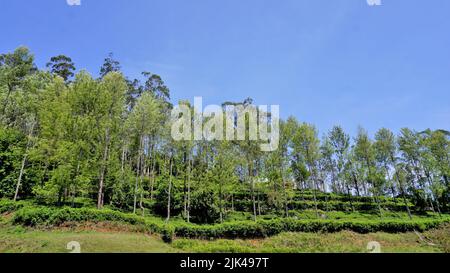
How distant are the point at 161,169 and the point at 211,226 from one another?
1330 centimetres

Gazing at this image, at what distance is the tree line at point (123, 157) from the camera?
24.9 m

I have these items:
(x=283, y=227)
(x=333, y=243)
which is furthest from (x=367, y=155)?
(x=283, y=227)

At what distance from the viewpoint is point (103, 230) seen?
18.6 meters

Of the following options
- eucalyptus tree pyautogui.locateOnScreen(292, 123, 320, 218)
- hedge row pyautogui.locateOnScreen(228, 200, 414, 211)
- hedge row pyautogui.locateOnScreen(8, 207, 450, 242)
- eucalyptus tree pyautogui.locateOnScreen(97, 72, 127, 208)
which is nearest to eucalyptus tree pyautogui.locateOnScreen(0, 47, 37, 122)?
eucalyptus tree pyautogui.locateOnScreen(97, 72, 127, 208)

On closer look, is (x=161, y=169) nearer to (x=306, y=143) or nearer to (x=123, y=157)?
(x=123, y=157)

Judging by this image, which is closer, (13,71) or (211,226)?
(211,226)

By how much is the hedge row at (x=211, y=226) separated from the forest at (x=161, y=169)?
80mm

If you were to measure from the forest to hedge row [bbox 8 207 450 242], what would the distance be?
80 millimetres

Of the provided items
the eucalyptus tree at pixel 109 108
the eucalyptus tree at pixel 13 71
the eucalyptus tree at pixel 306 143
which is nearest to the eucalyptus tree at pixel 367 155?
the eucalyptus tree at pixel 306 143

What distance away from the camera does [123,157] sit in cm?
3259

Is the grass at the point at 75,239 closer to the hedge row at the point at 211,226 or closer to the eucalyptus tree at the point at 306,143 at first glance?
the hedge row at the point at 211,226
